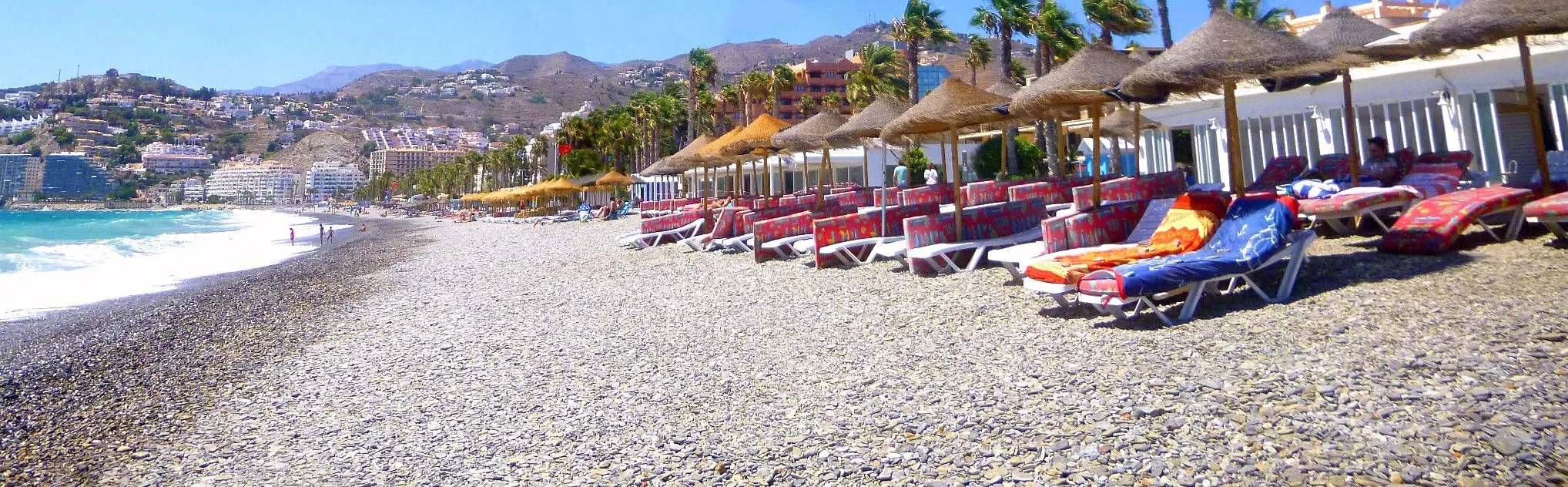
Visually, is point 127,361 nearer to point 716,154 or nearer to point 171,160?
point 716,154

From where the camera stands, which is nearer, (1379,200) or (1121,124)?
(1379,200)

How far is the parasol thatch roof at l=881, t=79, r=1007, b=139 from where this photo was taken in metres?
8.68

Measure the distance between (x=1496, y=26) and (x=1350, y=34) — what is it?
2.16 metres

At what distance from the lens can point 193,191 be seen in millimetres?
169875

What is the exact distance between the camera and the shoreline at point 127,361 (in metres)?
5.12

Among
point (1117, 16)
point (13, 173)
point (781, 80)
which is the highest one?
point (13, 173)

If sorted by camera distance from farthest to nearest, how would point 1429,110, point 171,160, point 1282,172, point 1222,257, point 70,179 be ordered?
point 171,160 < point 70,179 < point 1429,110 < point 1282,172 < point 1222,257

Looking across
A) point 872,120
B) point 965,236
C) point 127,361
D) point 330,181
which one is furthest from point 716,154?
point 330,181

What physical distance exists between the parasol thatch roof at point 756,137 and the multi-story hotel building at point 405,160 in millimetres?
185334

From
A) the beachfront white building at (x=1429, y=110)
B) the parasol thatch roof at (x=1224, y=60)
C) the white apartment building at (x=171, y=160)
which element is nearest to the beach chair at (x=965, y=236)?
the parasol thatch roof at (x=1224, y=60)

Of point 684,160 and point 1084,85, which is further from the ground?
point 684,160

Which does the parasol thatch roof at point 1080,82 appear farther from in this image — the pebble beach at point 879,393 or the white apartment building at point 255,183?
the white apartment building at point 255,183

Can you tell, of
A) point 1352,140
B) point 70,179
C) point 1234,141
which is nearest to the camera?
point 1234,141

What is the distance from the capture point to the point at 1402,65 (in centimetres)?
1052
